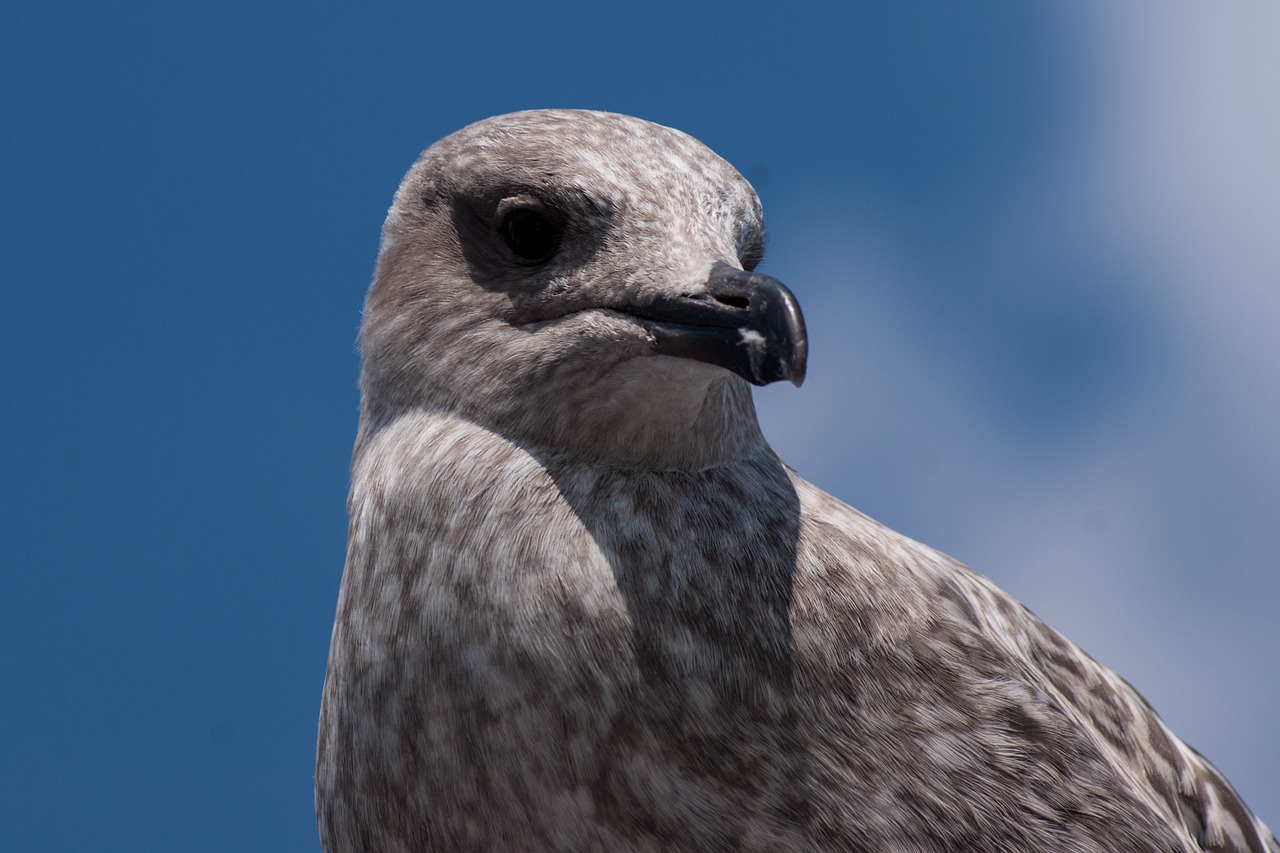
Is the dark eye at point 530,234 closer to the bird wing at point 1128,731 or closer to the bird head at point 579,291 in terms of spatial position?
the bird head at point 579,291

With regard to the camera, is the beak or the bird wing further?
the bird wing

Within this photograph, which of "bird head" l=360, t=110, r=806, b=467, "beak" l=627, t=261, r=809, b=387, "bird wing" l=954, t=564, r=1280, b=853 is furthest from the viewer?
"bird wing" l=954, t=564, r=1280, b=853

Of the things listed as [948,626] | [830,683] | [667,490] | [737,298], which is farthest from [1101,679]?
[737,298]

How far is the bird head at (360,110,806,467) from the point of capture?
1.51 m

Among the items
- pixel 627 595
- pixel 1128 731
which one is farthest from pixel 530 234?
pixel 1128 731

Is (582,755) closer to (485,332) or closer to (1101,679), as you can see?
(485,332)

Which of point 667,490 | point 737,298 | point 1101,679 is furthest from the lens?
point 1101,679

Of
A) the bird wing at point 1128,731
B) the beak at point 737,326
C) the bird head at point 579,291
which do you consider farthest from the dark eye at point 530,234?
the bird wing at point 1128,731

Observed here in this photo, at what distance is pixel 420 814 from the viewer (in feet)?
4.91

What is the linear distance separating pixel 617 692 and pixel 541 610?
135 mm

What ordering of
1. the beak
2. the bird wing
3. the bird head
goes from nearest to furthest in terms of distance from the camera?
the beak, the bird head, the bird wing

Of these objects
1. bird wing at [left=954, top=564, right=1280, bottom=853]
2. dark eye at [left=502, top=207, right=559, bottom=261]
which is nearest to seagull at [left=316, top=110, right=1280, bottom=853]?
dark eye at [left=502, top=207, right=559, bottom=261]

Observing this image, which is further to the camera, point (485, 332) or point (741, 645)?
point (485, 332)

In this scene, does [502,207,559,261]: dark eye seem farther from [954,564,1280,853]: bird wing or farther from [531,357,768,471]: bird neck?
[954,564,1280,853]: bird wing
